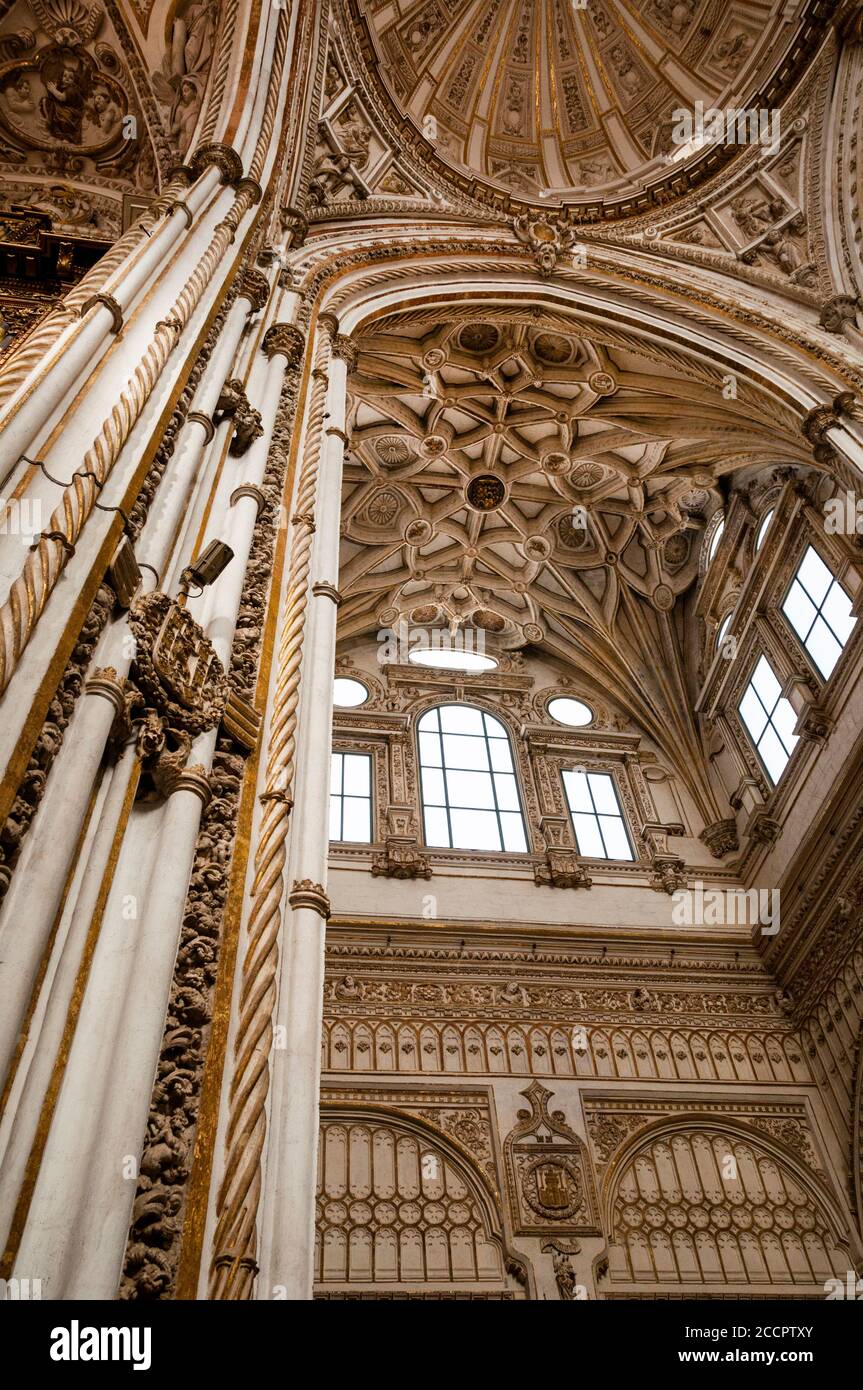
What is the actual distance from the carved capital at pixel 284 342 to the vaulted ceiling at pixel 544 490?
4176 mm

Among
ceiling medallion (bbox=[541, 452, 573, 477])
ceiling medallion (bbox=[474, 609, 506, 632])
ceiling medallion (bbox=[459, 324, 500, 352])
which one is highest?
ceiling medallion (bbox=[474, 609, 506, 632])

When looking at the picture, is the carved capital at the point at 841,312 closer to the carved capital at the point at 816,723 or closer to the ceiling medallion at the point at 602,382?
the ceiling medallion at the point at 602,382

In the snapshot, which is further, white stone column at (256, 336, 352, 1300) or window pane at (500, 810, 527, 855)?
window pane at (500, 810, 527, 855)

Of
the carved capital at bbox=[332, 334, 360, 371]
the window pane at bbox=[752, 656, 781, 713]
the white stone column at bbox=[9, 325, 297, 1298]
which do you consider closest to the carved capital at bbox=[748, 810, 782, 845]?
the window pane at bbox=[752, 656, 781, 713]

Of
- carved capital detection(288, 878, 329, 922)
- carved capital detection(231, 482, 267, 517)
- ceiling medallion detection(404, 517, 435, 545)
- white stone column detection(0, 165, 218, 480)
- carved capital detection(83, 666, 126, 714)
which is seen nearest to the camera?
carved capital detection(83, 666, 126, 714)

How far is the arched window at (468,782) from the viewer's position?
12.0 m

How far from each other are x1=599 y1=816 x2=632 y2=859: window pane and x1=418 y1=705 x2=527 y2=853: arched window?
1.10 metres

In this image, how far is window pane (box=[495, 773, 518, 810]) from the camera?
→ 41.1ft

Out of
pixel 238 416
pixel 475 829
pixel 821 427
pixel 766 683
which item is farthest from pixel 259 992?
pixel 766 683

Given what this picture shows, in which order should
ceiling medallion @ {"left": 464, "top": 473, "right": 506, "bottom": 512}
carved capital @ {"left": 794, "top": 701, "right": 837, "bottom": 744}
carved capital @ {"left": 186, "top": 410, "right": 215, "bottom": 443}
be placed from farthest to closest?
ceiling medallion @ {"left": 464, "top": 473, "right": 506, "bottom": 512}
carved capital @ {"left": 794, "top": 701, "right": 837, "bottom": 744}
carved capital @ {"left": 186, "top": 410, "right": 215, "bottom": 443}

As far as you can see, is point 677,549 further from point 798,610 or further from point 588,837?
point 588,837

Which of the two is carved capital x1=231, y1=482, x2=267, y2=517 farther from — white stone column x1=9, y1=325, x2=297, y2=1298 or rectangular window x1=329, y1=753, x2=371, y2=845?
rectangular window x1=329, y1=753, x2=371, y2=845

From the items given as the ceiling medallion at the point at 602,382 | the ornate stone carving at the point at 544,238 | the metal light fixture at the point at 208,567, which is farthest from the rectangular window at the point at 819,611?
the metal light fixture at the point at 208,567
